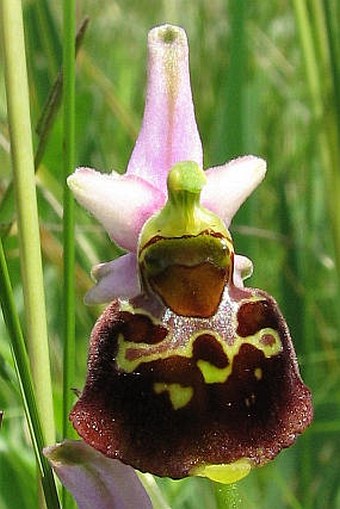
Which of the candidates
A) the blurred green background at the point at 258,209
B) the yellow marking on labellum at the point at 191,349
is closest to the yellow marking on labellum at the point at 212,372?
the yellow marking on labellum at the point at 191,349

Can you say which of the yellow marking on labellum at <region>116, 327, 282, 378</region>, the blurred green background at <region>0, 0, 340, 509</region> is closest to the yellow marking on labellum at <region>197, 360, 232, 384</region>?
the yellow marking on labellum at <region>116, 327, 282, 378</region>

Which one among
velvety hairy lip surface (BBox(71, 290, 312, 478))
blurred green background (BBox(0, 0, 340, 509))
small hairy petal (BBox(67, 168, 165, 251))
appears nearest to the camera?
velvety hairy lip surface (BBox(71, 290, 312, 478))

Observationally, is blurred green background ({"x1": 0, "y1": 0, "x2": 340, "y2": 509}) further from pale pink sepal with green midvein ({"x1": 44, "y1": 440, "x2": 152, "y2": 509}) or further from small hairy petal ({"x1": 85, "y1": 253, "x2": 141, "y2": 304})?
small hairy petal ({"x1": 85, "y1": 253, "x2": 141, "y2": 304})

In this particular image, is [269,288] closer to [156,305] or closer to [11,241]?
[11,241]

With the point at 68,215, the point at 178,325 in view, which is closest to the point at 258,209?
the point at 68,215

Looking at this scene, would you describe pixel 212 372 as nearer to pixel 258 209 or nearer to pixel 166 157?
pixel 166 157
